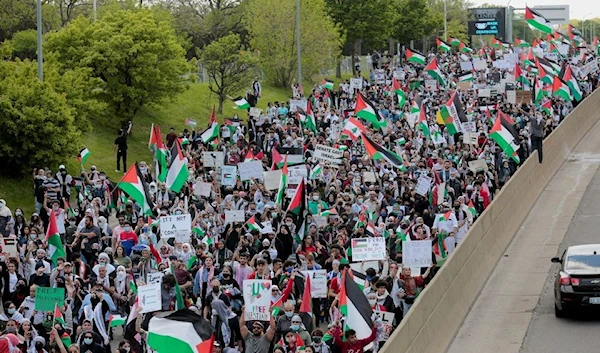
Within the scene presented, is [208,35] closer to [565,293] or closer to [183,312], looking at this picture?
[565,293]

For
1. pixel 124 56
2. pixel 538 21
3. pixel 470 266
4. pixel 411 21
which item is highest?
pixel 124 56

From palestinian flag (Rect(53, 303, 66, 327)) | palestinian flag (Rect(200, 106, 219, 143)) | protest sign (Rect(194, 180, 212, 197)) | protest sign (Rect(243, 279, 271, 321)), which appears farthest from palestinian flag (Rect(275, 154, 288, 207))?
palestinian flag (Rect(200, 106, 219, 143))

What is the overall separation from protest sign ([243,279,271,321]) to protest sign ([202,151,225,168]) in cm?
1262

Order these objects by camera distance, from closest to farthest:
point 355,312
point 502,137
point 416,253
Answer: point 355,312, point 416,253, point 502,137

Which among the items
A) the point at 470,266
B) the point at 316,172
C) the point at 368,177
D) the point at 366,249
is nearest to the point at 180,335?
the point at 366,249

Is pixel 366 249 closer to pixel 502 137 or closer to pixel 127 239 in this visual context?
pixel 127 239

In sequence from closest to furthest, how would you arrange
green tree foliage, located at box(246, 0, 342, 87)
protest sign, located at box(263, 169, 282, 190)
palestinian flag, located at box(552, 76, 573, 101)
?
protest sign, located at box(263, 169, 282, 190) → palestinian flag, located at box(552, 76, 573, 101) → green tree foliage, located at box(246, 0, 342, 87)

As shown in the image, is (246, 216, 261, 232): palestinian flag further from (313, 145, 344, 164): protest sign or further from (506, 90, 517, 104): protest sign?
(506, 90, 517, 104): protest sign

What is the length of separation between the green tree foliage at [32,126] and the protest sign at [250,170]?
828cm

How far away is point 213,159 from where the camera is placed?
1180 inches

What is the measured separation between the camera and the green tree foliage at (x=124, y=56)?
42.6 m

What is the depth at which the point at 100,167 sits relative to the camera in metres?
39.0

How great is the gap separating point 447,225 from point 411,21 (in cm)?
6997

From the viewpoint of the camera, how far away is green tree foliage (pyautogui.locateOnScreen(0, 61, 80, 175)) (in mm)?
33062
